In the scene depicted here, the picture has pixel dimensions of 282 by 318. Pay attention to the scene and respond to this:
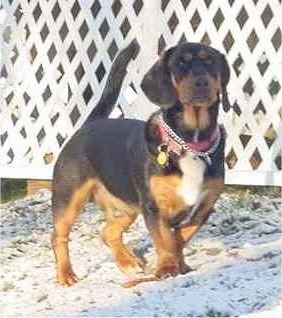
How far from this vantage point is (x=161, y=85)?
490 centimetres

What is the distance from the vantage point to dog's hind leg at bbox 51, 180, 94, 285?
17.5 ft

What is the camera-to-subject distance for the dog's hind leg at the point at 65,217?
532 cm

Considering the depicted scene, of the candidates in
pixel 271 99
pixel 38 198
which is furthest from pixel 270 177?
pixel 38 198

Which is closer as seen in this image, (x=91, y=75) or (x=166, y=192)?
(x=166, y=192)

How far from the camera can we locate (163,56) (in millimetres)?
4945

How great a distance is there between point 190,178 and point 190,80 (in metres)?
0.44

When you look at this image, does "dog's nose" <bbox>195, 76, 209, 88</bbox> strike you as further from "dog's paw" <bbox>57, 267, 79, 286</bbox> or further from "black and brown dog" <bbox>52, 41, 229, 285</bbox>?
"dog's paw" <bbox>57, 267, 79, 286</bbox>

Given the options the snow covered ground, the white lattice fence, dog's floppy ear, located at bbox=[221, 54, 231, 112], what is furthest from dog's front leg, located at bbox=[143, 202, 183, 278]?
the white lattice fence

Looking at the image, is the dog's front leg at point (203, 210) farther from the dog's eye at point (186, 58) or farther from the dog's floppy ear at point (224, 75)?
the dog's eye at point (186, 58)

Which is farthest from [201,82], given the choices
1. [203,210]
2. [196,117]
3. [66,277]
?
[66,277]

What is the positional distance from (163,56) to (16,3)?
133 inches

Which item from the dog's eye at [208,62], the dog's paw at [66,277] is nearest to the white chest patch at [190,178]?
the dog's eye at [208,62]

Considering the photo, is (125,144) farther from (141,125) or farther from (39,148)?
(39,148)

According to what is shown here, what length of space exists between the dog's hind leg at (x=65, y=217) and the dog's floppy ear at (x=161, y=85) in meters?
0.67
